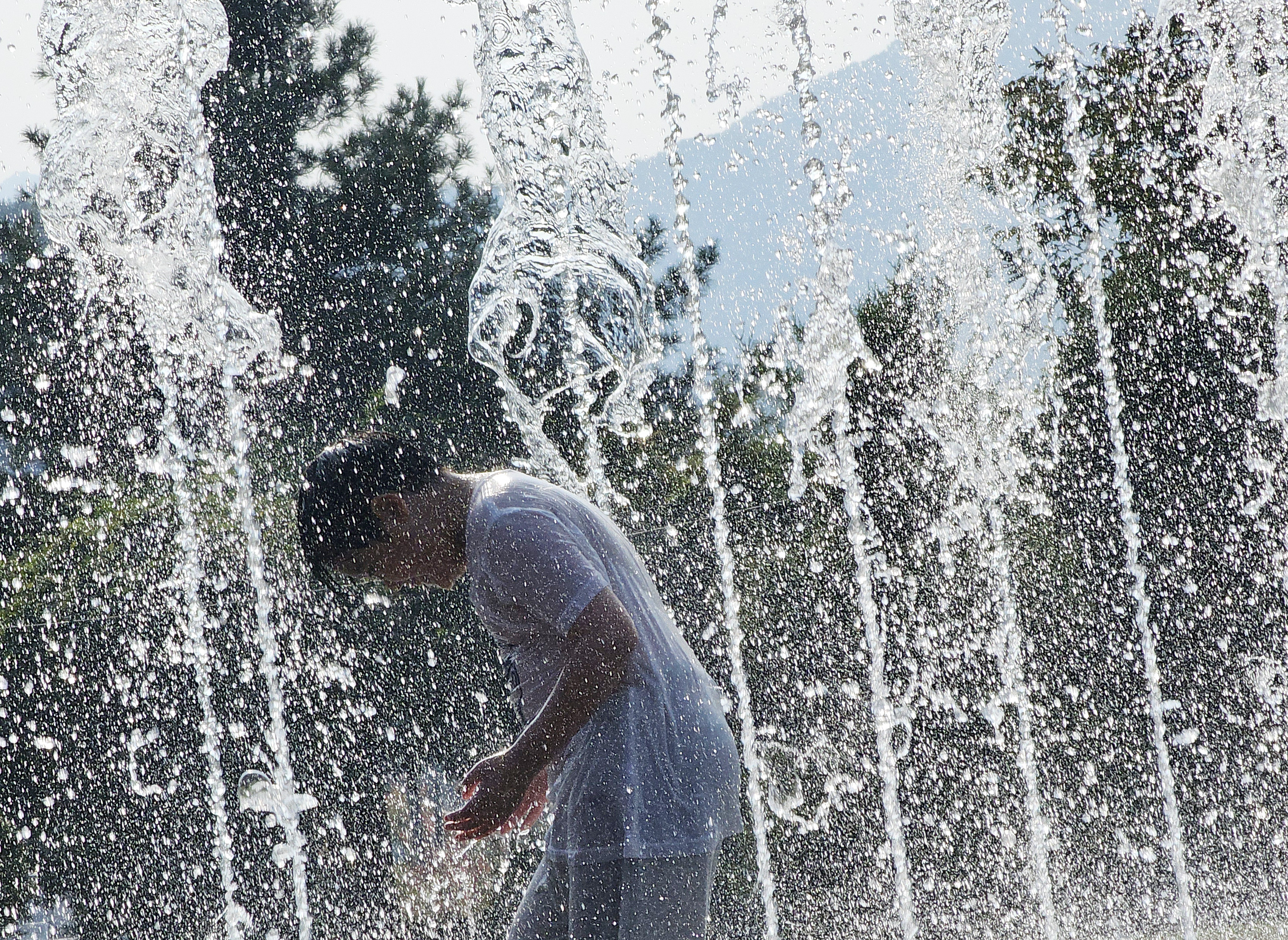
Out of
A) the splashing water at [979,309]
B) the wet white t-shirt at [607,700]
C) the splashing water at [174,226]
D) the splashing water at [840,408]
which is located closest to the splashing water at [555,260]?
the splashing water at [840,408]

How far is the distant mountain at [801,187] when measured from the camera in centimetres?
946

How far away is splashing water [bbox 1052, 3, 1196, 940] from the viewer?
838 centimetres

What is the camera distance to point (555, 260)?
281 inches

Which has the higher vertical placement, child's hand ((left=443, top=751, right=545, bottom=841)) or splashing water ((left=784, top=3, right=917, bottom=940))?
splashing water ((left=784, top=3, right=917, bottom=940))

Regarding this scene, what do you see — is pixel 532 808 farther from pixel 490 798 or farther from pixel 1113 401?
pixel 1113 401

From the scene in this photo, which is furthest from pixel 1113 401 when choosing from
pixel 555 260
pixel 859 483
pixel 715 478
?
pixel 555 260

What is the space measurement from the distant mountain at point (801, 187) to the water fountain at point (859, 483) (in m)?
0.18

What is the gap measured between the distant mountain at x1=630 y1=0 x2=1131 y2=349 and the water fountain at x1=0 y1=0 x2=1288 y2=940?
0.59 feet

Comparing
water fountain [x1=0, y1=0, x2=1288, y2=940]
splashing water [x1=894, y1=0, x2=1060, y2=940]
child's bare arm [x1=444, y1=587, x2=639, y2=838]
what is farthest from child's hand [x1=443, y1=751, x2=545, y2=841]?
splashing water [x1=894, y1=0, x2=1060, y2=940]

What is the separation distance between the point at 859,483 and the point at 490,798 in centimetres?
902

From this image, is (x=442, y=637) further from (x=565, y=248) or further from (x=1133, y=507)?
(x=1133, y=507)

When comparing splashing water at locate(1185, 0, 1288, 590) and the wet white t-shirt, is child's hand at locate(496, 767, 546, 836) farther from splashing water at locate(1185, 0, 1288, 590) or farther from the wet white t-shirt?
splashing water at locate(1185, 0, 1288, 590)

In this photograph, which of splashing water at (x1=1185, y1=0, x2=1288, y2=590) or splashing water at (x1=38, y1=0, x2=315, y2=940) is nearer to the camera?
splashing water at (x1=38, y1=0, x2=315, y2=940)

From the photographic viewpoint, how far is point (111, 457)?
8555mm
